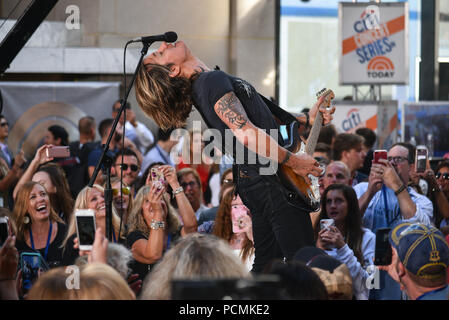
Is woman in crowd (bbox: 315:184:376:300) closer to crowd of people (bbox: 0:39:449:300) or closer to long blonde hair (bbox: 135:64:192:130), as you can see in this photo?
crowd of people (bbox: 0:39:449:300)

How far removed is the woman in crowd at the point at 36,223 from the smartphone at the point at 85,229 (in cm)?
136

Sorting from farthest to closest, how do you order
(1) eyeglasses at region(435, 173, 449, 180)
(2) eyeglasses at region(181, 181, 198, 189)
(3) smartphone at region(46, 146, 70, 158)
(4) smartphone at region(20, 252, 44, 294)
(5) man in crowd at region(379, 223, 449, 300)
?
(1) eyeglasses at region(435, 173, 449, 180) < (2) eyeglasses at region(181, 181, 198, 189) < (3) smartphone at region(46, 146, 70, 158) < (4) smartphone at region(20, 252, 44, 294) < (5) man in crowd at region(379, 223, 449, 300)

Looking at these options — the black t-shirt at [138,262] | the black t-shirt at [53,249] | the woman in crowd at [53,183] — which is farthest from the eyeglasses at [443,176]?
the black t-shirt at [53,249]

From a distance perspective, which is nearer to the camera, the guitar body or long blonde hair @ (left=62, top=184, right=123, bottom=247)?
the guitar body

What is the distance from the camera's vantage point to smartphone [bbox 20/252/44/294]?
3293 millimetres

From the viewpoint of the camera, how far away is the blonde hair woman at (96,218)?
12.9 feet

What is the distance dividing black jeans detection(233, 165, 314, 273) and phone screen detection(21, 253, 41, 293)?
1.08m

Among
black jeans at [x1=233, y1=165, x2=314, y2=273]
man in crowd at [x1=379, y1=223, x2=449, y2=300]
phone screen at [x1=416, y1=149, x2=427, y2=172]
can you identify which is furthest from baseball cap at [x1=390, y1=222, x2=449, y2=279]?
phone screen at [x1=416, y1=149, x2=427, y2=172]

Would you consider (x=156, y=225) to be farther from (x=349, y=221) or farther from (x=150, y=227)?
(x=349, y=221)

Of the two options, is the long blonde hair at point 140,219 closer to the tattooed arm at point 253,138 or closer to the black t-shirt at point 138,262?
the black t-shirt at point 138,262

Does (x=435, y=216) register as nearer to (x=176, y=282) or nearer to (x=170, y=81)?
(x=170, y=81)

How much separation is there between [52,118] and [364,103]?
405cm

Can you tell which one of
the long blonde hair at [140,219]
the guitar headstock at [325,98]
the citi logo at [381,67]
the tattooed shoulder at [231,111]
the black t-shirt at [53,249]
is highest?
the citi logo at [381,67]

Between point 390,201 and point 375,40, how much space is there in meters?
4.11
